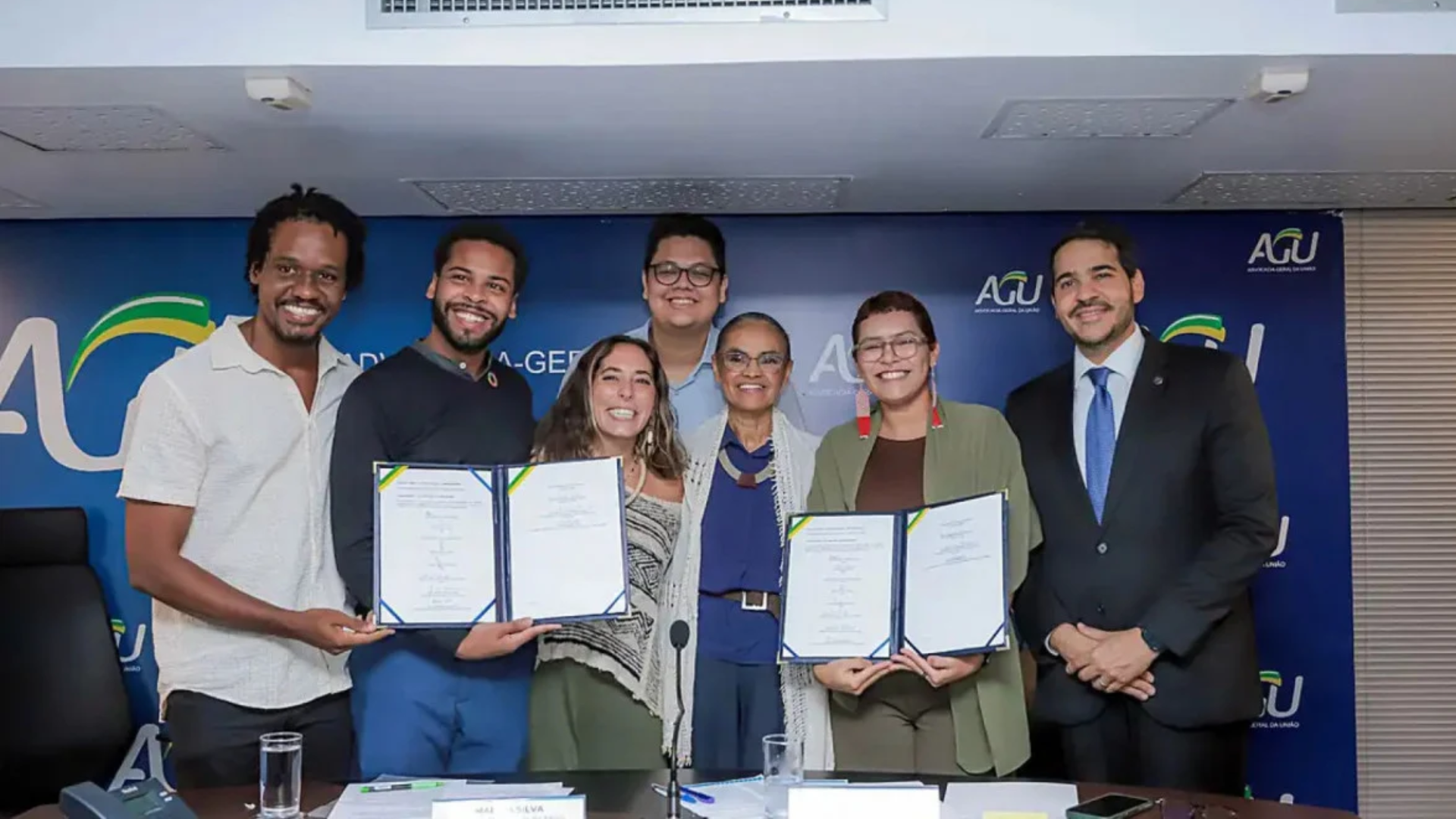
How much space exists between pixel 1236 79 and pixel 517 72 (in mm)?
1650

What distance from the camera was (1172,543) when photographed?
11.0 ft

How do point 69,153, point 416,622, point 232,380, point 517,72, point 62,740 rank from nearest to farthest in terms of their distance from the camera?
point 517,72
point 416,622
point 232,380
point 69,153
point 62,740

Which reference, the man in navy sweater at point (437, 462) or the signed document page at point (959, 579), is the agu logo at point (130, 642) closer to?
the man in navy sweater at point (437, 462)

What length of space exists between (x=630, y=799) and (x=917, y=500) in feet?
4.03

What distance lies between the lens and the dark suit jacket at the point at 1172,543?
10.8 feet

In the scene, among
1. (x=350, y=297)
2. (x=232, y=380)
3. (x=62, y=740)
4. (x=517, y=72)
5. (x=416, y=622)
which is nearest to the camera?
(x=517, y=72)

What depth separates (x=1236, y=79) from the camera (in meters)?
2.84

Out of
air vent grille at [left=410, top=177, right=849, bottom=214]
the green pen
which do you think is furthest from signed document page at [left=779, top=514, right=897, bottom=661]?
air vent grille at [left=410, top=177, right=849, bottom=214]

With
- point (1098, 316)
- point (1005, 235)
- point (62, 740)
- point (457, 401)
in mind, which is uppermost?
point (1005, 235)

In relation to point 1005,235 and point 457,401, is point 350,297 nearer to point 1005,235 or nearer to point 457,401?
point 457,401

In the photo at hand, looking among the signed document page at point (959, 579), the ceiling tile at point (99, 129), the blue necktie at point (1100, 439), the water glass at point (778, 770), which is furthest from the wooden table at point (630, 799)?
the ceiling tile at point (99, 129)

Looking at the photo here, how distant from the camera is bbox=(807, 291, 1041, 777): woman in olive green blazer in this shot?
3.11 m

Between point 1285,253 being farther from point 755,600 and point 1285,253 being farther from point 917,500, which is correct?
point 755,600

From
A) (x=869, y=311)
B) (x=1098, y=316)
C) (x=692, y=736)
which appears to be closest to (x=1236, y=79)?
(x=1098, y=316)
